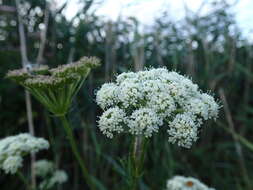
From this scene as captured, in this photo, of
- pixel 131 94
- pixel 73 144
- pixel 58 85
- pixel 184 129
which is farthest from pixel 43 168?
pixel 184 129

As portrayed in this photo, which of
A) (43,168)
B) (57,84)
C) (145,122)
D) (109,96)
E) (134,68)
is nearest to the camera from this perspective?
(145,122)

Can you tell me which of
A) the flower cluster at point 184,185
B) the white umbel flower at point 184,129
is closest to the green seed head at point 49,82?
the white umbel flower at point 184,129

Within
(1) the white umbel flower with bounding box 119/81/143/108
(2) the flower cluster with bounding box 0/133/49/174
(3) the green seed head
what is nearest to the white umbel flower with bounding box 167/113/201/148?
(1) the white umbel flower with bounding box 119/81/143/108

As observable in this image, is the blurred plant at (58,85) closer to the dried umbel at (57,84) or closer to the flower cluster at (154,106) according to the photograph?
the dried umbel at (57,84)

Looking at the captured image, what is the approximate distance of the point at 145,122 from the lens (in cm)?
184

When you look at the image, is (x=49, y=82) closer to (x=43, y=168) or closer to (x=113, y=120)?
(x=113, y=120)

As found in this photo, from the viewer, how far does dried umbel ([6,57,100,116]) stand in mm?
2124

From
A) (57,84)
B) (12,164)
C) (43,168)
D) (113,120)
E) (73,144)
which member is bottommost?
(43,168)

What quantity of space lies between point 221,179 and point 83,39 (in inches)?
83.0

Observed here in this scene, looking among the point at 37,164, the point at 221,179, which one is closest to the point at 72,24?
the point at 37,164

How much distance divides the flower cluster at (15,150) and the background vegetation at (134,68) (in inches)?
23.5

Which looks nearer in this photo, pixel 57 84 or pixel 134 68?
pixel 57 84

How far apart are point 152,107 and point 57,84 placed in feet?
1.93

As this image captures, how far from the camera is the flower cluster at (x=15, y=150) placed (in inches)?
105
